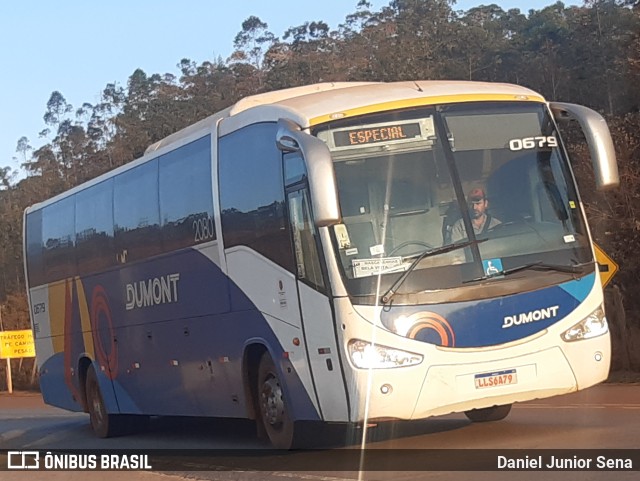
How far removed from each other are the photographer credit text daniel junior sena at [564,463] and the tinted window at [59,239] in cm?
1043

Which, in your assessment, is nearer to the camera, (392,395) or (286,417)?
(392,395)

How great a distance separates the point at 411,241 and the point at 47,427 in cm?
1261

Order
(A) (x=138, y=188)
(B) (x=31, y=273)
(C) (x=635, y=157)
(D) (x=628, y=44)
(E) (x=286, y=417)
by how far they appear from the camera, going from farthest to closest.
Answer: (D) (x=628, y=44), (C) (x=635, y=157), (B) (x=31, y=273), (A) (x=138, y=188), (E) (x=286, y=417)

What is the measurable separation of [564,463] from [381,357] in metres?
1.79

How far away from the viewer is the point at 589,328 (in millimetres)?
10328

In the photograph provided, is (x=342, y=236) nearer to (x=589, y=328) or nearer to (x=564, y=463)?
(x=589, y=328)

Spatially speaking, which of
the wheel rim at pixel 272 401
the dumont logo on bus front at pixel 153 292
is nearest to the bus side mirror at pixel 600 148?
the wheel rim at pixel 272 401

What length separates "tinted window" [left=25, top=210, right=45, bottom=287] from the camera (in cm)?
1989

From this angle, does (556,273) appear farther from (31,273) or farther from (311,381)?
(31,273)

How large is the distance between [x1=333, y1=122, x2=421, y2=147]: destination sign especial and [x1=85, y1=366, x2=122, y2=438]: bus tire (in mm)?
8720

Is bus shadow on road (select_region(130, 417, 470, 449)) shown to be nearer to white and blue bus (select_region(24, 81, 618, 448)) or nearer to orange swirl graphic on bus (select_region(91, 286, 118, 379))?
white and blue bus (select_region(24, 81, 618, 448))

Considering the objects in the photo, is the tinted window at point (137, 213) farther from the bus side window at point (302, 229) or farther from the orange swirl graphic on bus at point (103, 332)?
the bus side window at point (302, 229)

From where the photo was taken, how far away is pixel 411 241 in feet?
32.8

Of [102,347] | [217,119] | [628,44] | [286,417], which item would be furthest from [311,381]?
[628,44]
